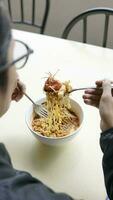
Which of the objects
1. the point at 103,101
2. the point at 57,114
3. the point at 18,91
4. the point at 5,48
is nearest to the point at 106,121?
the point at 103,101

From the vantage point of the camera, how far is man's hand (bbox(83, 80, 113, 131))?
1.01 metres

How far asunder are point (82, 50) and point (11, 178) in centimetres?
78

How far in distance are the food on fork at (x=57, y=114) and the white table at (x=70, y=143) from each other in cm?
5

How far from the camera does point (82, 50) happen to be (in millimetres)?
1482

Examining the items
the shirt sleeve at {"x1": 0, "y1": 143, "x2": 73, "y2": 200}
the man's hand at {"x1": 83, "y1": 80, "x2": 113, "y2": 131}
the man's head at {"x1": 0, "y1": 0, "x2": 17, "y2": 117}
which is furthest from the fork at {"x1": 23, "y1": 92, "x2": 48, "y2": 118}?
the man's head at {"x1": 0, "y1": 0, "x2": 17, "y2": 117}

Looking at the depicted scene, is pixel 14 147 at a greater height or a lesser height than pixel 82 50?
lesser

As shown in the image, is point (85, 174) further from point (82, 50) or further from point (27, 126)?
point (82, 50)

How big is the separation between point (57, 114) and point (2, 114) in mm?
289

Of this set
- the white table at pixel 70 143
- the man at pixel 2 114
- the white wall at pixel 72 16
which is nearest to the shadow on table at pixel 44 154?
the white table at pixel 70 143

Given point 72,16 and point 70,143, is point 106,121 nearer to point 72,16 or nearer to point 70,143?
point 70,143

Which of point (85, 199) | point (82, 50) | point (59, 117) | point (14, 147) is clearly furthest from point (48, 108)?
point (82, 50)

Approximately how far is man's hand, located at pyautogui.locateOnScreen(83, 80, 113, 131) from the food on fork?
66 millimetres

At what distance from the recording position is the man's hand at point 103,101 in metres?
1.01

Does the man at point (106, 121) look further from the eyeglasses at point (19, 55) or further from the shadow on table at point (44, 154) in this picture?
the eyeglasses at point (19, 55)
